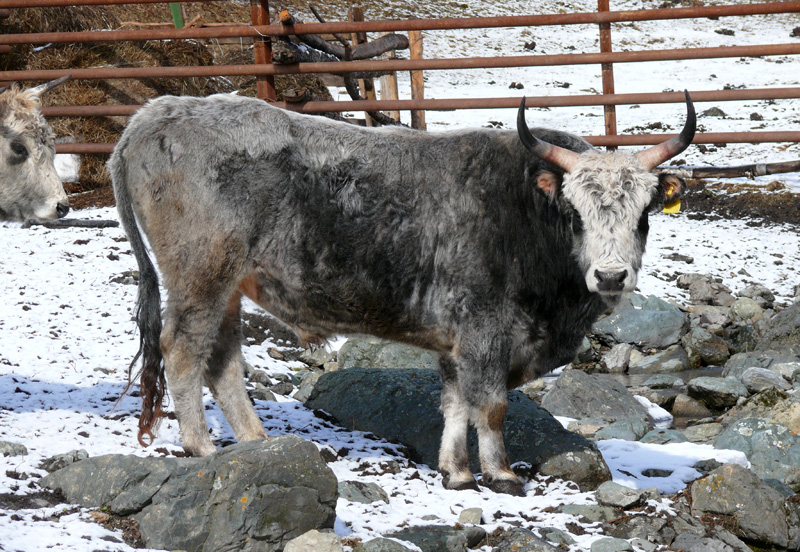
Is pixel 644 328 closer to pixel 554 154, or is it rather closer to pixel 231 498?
pixel 554 154

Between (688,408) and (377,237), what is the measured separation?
370 centimetres

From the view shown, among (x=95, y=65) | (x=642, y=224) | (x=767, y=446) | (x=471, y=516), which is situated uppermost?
(x=95, y=65)

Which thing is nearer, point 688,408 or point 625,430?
point 625,430

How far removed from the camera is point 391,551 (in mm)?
3781

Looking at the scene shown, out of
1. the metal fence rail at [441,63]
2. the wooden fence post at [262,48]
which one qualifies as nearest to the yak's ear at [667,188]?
the metal fence rail at [441,63]

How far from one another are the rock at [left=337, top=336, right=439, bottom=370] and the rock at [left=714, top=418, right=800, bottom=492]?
244 centimetres

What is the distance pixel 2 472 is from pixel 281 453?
1516mm

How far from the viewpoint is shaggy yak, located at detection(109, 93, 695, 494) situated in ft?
15.5

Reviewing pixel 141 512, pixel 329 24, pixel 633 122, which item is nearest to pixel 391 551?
pixel 141 512

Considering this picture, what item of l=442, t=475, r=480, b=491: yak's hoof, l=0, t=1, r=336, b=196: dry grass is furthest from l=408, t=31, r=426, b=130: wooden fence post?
l=442, t=475, r=480, b=491: yak's hoof

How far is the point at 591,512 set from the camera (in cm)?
450

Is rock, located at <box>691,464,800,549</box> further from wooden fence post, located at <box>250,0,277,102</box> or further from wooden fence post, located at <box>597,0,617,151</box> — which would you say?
wooden fence post, located at <box>250,0,277,102</box>

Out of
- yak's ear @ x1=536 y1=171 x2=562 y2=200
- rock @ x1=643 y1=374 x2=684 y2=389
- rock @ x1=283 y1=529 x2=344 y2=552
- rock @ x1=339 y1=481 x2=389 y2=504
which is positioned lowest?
rock @ x1=643 y1=374 x2=684 y2=389

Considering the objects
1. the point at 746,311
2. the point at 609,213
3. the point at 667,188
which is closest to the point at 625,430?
the point at 667,188
